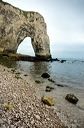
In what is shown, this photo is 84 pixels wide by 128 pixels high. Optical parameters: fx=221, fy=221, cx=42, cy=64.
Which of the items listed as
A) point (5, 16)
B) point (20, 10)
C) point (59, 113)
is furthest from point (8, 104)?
point (20, 10)

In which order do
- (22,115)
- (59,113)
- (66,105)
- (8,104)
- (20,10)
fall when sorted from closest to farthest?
(22,115)
(8,104)
(59,113)
(66,105)
(20,10)

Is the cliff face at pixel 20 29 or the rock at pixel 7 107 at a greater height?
the cliff face at pixel 20 29

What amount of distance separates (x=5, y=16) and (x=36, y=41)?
1617 centimetres

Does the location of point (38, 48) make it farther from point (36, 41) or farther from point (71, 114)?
point (71, 114)

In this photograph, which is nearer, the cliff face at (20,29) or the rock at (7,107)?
the rock at (7,107)

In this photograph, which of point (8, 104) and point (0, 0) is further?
point (0, 0)

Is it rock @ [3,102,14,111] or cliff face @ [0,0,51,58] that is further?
cliff face @ [0,0,51,58]

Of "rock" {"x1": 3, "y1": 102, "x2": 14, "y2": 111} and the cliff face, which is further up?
the cliff face

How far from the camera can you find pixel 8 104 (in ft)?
38.3

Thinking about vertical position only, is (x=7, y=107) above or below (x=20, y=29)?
below

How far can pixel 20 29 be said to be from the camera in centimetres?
8425

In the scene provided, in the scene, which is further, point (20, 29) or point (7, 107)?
point (20, 29)

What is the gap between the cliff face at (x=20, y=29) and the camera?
78500 millimetres

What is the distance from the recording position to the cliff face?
78.5 metres
